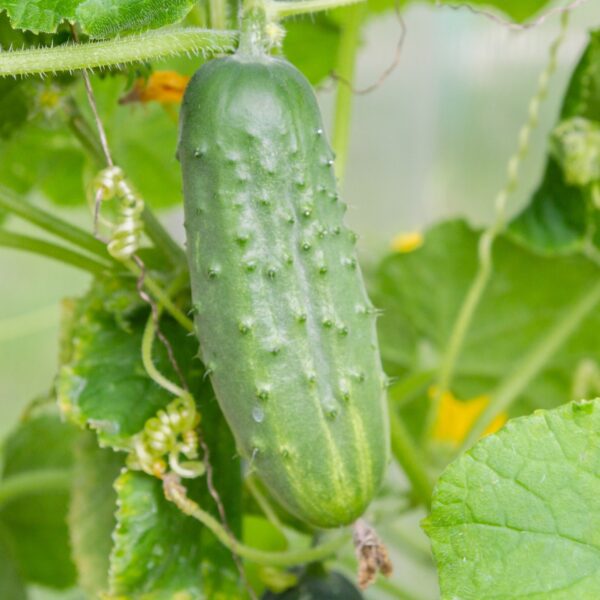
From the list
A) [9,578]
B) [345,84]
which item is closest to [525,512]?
[345,84]

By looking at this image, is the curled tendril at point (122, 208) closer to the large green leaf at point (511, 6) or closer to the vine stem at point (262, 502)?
the vine stem at point (262, 502)

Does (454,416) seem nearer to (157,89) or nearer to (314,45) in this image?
(314,45)

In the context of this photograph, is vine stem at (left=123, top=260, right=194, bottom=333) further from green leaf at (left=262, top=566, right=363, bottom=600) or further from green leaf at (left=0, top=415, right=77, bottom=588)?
green leaf at (left=0, top=415, right=77, bottom=588)

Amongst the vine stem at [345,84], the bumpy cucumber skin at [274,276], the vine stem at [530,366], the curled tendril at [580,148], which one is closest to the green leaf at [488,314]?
the vine stem at [530,366]

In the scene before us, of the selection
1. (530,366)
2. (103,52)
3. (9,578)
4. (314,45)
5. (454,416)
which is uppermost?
(314,45)

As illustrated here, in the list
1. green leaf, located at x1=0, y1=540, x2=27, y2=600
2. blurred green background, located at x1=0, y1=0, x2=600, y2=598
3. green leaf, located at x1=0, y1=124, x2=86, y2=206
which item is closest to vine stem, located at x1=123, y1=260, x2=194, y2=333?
green leaf, located at x1=0, y1=124, x2=86, y2=206

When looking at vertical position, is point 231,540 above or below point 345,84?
below
